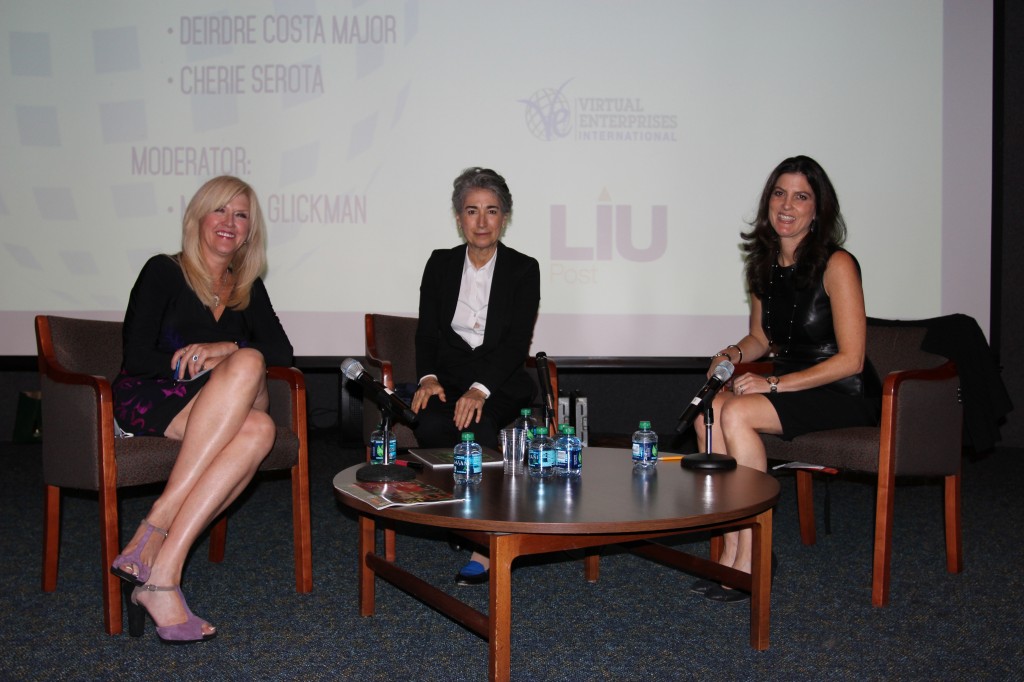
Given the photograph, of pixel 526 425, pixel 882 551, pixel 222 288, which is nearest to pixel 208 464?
pixel 222 288

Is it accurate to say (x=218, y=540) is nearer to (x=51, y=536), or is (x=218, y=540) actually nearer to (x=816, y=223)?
(x=51, y=536)

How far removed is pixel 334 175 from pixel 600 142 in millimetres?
1242

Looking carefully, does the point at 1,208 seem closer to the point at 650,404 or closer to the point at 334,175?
the point at 334,175

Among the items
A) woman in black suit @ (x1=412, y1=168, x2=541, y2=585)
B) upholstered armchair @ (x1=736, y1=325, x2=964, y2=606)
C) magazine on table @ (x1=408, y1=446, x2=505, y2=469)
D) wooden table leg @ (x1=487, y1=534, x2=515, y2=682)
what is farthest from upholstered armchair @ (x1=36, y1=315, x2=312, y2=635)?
upholstered armchair @ (x1=736, y1=325, x2=964, y2=606)

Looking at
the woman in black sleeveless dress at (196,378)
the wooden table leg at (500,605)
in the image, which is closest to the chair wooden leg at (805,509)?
the wooden table leg at (500,605)

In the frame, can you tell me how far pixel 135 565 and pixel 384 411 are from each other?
665mm

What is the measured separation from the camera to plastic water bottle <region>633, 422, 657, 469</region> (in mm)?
2284

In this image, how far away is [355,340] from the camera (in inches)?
165

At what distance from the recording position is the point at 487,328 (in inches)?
122

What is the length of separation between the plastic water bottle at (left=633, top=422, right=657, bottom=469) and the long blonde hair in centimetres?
125

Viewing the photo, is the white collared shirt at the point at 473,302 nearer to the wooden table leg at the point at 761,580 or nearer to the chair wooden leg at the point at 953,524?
the wooden table leg at the point at 761,580

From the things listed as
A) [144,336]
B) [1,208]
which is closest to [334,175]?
[1,208]

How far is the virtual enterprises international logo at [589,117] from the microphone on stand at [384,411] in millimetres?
2327

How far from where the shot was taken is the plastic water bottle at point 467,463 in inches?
82.9
